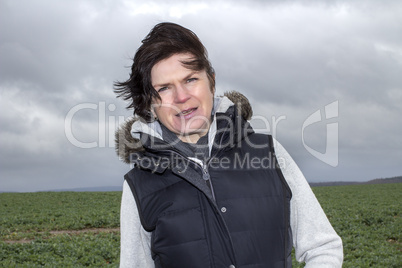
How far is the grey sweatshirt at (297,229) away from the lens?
7.21ft

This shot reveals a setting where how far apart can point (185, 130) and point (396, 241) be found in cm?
1372

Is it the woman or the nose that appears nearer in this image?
the woman

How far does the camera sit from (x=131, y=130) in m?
2.65

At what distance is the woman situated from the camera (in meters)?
2.16

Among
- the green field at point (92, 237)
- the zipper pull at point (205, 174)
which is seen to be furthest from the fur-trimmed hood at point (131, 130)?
the green field at point (92, 237)

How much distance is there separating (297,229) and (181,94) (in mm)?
954

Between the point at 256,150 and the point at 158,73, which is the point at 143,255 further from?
the point at 158,73

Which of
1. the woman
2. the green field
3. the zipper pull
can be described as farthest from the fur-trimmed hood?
the green field

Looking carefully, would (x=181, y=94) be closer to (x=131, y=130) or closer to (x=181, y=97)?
(x=181, y=97)

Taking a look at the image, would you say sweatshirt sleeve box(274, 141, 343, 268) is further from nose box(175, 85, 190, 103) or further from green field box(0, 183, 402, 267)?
green field box(0, 183, 402, 267)

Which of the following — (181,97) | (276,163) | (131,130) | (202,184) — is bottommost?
(202,184)

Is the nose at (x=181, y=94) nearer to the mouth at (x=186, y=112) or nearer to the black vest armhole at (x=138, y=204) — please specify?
the mouth at (x=186, y=112)

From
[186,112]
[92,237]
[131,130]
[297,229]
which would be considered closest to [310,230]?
[297,229]

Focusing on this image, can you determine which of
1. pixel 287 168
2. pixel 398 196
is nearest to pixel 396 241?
pixel 287 168
